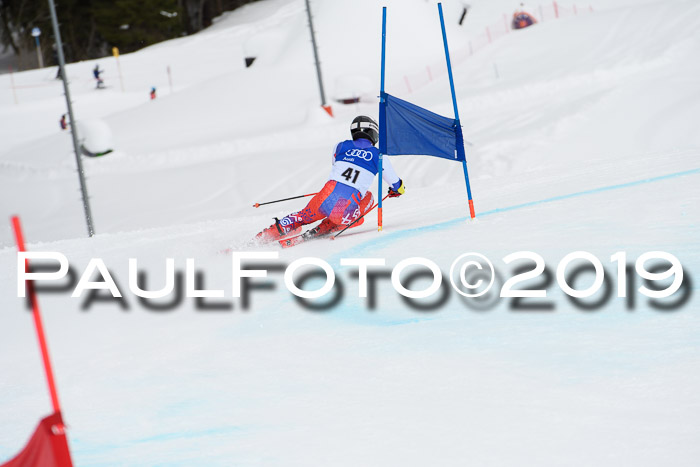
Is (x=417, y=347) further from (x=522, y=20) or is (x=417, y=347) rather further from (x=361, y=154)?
(x=522, y=20)

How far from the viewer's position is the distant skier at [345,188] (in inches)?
289

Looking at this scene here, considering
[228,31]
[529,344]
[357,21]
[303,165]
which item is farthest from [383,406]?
[228,31]

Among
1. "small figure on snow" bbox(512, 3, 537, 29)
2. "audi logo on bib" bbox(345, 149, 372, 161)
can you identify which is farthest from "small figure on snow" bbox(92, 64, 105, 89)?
"audi logo on bib" bbox(345, 149, 372, 161)

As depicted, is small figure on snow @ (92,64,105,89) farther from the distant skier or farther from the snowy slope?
the distant skier

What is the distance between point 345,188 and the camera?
7363mm

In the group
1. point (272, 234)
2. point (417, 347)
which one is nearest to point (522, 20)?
A: point (272, 234)

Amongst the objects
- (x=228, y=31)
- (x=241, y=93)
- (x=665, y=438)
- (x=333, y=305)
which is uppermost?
(x=228, y=31)

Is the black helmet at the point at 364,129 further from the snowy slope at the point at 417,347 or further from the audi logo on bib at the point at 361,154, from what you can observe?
the snowy slope at the point at 417,347

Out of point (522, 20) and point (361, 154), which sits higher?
point (522, 20)

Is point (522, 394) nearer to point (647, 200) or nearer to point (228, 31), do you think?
point (647, 200)

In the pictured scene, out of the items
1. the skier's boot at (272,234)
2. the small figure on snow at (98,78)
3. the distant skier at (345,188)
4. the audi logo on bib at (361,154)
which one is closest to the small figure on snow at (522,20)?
the small figure on snow at (98,78)

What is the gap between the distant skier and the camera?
24.1 ft

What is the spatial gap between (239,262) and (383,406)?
3.33 m

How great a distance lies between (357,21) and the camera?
31.0 m
